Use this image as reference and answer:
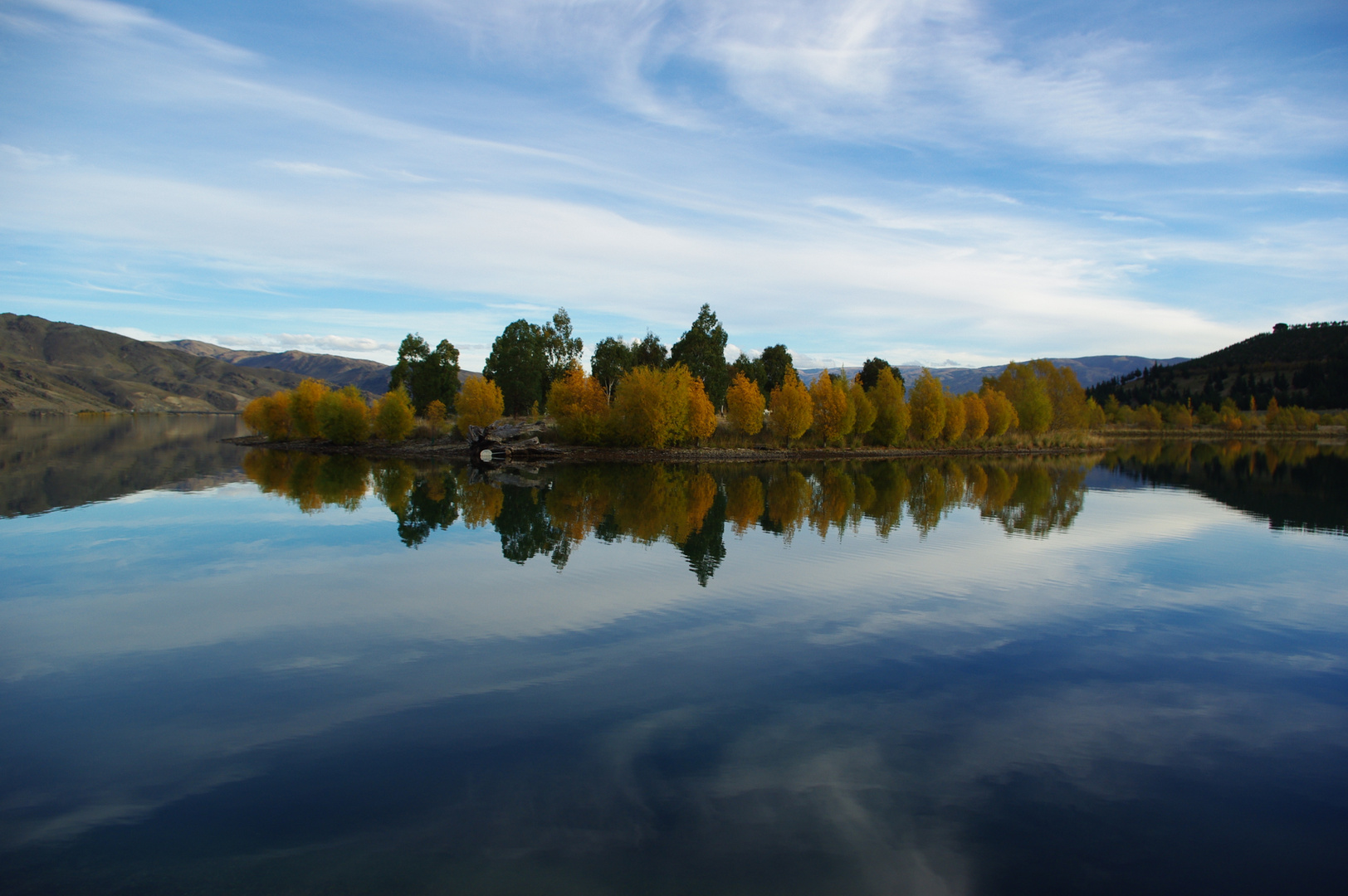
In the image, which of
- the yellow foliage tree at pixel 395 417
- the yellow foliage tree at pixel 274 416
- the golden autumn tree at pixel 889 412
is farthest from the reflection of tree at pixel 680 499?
the yellow foliage tree at pixel 274 416

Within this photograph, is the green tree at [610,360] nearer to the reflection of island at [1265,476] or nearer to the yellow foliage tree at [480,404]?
the yellow foliage tree at [480,404]

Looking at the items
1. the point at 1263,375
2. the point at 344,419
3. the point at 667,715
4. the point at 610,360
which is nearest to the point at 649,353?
the point at 610,360

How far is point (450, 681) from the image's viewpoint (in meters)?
10.1

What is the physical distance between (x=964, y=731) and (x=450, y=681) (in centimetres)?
663

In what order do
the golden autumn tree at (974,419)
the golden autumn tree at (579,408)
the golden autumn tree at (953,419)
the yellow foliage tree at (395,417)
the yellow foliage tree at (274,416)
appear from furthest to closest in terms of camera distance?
the yellow foliage tree at (274,416) < the golden autumn tree at (974,419) < the golden autumn tree at (953,419) < the yellow foliage tree at (395,417) < the golden autumn tree at (579,408)

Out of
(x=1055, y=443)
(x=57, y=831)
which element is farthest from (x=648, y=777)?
(x=1055, y=443)

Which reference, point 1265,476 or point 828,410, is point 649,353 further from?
point 1265,476

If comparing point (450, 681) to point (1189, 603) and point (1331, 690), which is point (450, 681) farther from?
point (1189, 603)

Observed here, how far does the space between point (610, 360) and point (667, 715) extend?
237 feet

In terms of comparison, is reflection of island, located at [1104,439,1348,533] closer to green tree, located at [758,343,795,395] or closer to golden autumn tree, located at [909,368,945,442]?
golden autumn tree, located at [909,368,945,442]

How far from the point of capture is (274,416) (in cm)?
7894

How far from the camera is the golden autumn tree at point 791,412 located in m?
62.8

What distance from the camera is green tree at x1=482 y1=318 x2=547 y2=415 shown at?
73.2 meters

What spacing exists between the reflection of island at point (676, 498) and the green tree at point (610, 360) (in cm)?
2905
